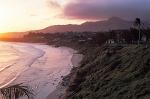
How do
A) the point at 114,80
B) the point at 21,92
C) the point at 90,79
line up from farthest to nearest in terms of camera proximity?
1. the point at 90,79
2. the point at 114,80
3. the point at 21,92

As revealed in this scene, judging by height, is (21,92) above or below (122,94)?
above

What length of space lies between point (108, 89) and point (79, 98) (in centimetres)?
273

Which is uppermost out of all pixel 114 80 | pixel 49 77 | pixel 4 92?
pixel 4 92

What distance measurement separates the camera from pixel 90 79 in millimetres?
36094

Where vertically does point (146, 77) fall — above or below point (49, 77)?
above

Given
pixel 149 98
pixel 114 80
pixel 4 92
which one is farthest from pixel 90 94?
pixel 4 92

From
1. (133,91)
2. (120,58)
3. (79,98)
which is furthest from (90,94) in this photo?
(120,58)

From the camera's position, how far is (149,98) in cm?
2286

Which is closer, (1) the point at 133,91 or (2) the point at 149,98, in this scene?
(2) the point at 149,98

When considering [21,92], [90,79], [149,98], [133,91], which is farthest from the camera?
[90,79]

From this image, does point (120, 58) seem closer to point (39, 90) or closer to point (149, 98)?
point (39, 90)

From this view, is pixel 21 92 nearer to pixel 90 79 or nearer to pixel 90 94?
pixel 90 94

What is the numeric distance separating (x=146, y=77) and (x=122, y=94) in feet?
11.0

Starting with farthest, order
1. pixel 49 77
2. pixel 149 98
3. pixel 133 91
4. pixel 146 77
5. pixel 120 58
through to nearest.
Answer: pixel 49 77 → pixel 120 58 → pixel 146 77 → pixel 133 91 → pixel 149 98
